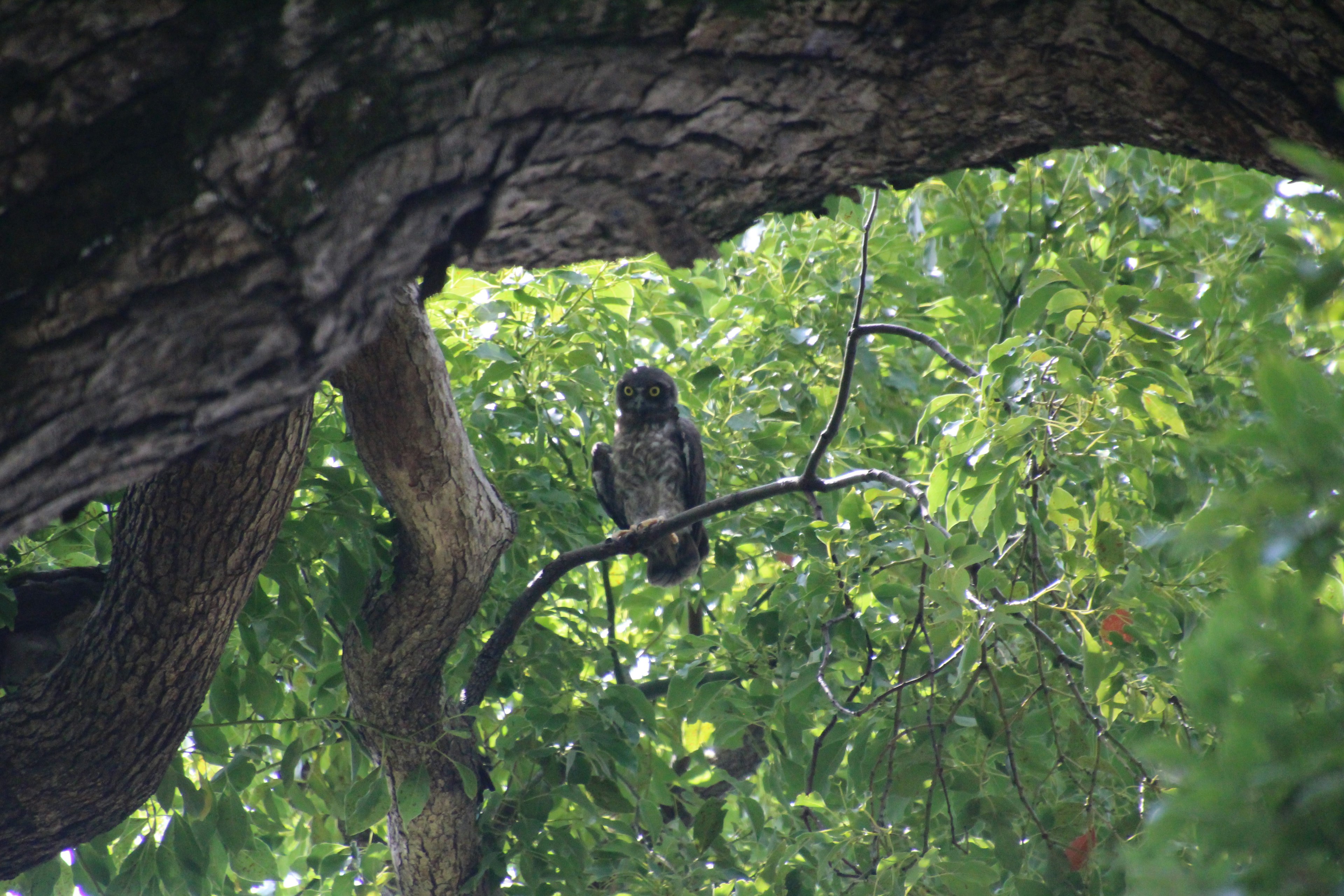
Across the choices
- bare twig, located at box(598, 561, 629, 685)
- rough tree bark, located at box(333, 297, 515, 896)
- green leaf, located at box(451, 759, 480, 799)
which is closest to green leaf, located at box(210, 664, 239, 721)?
rough tree bark, located at box(333, 297, 515, 896)

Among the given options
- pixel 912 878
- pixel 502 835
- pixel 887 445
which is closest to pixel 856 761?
pixel 912 878

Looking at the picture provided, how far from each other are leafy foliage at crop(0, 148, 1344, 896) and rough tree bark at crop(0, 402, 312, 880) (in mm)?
332

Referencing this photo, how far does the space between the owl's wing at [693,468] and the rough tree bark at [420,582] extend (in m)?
1.80

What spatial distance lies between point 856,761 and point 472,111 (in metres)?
2.75

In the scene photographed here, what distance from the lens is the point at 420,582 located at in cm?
363

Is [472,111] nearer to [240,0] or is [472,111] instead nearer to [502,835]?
[240,0]

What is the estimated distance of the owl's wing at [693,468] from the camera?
19.1ft

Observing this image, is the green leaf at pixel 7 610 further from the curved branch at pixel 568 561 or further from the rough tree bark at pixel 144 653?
the curved branch at pixel 568 561

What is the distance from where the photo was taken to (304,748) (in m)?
4.06

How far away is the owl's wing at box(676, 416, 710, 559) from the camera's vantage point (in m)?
5.82

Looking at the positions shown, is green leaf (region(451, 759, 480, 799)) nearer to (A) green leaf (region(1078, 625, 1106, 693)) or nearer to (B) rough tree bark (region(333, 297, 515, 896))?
(B) rough tree bark (region(333, 297, 515, 896))

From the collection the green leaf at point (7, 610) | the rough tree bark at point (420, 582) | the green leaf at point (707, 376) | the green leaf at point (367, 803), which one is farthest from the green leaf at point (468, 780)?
the green leaf at point (707, 376)

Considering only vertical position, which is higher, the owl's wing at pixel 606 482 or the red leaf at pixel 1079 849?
the owl's wing at pixel 606 482

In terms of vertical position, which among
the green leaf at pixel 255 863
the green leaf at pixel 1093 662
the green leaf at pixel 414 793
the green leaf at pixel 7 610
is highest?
the green leaf at pixel 7 610
